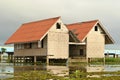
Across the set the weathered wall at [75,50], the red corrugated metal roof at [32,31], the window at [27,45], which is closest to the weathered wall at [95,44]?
the weathered wall at [75,50]

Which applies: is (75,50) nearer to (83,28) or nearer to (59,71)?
(83,28)

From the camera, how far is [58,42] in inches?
1832

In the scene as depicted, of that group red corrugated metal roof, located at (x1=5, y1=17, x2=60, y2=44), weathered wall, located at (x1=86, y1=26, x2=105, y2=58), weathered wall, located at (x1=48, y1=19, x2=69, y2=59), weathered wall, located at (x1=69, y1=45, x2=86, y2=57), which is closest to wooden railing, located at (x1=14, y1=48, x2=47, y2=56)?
weathered wall, located at (x1=48, y1=19, x2=69, y2=59)

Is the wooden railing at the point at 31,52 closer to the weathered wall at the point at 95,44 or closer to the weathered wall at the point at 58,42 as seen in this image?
the weathered wall at the point at 58,42

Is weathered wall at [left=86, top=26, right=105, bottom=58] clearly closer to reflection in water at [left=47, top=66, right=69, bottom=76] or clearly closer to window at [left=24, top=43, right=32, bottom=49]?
window at [left=24, top=43, right=32, bottom=49]

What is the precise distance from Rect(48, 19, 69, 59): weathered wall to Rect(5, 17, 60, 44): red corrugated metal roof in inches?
46.0

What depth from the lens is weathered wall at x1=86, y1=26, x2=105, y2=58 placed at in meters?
52.5

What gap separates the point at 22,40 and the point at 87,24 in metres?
11.7

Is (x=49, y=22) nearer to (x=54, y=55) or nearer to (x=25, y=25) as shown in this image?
(x=54, y=55)

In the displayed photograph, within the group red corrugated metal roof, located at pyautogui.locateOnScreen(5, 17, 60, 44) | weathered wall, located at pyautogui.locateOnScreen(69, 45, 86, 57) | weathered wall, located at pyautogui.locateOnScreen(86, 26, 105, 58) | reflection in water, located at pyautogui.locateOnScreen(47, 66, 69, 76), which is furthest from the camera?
weathered wall, located at pyautogui.locateOnScreen(69, 45, 86, 57)

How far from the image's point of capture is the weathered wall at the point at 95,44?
172 ft

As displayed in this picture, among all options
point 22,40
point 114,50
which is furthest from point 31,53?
point 114,50

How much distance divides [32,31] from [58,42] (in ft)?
16.5

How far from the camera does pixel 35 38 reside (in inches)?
1761
